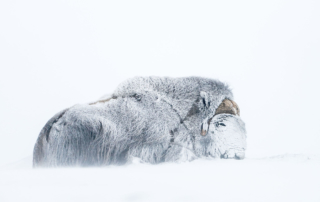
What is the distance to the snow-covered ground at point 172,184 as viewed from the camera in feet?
3.20

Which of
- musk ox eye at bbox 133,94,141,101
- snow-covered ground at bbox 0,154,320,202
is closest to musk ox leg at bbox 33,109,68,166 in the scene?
snow-covered ground at bbox 0,154,320,202

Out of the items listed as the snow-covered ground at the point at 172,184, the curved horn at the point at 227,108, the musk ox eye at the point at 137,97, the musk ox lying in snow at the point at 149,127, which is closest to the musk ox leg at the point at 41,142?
the musk ox lying in snow at the point at 149,127

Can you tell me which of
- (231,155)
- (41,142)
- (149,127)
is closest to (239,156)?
(231,155)

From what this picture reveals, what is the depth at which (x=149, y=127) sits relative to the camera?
1607mm

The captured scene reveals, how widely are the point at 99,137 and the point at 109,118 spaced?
0.12 m

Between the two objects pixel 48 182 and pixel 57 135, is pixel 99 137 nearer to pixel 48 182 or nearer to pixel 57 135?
pixel 57 135

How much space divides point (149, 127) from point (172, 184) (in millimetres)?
564

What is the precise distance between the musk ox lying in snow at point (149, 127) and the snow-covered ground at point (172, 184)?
0.66ft

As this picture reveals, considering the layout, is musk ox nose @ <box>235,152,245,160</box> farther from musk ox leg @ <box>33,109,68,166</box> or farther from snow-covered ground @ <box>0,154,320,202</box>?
musk ox leg @ <box>33,109,68,166</box>

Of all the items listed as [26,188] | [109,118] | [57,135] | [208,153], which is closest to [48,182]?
[26,188]

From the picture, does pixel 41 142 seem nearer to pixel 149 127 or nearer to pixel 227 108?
pixel 149 127

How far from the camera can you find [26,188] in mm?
1047

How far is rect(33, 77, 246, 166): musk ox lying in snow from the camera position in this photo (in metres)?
1.49

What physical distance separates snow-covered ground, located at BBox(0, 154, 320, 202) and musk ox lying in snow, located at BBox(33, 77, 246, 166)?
0.66 feet
